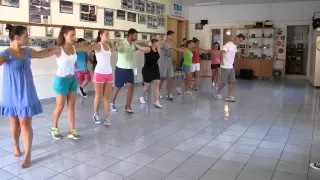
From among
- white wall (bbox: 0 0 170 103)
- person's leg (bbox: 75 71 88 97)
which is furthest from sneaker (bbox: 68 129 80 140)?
person's leg (bbox: 75 71 88 97)

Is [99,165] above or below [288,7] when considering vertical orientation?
below

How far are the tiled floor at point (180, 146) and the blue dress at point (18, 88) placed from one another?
0.60 metres

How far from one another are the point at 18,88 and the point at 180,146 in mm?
2055

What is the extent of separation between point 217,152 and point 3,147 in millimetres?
2674

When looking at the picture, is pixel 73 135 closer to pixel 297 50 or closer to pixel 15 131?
pixel 15 131

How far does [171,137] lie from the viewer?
14.4 ft

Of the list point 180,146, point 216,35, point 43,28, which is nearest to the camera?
point 180,146

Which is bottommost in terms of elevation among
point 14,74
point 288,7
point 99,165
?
point 99,165

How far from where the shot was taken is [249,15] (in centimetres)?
1333

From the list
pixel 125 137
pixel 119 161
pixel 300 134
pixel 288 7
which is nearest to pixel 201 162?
pixel 119 161

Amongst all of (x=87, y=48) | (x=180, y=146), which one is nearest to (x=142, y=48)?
(x=87, y=48)

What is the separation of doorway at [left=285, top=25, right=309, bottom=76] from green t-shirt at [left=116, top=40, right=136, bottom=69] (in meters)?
9.87

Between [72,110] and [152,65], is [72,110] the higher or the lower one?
the lower one

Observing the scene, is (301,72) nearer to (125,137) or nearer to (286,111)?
Answer: (286,111)
